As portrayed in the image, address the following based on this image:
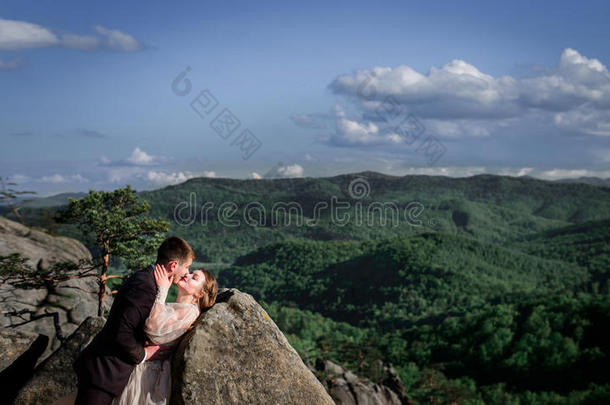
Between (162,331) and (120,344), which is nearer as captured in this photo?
(120,344)

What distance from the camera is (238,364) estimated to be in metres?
6.55

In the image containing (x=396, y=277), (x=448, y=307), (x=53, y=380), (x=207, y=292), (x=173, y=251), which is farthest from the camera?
(x=396, y=277)

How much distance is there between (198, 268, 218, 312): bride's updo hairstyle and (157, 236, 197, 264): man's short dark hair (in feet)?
1.46

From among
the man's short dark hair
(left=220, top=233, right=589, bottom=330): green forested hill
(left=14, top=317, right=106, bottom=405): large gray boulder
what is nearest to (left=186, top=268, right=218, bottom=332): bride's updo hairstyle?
the man's short dark hair

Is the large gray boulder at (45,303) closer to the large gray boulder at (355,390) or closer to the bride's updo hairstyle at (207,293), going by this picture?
the bride's updo hairstyle at (207,293)

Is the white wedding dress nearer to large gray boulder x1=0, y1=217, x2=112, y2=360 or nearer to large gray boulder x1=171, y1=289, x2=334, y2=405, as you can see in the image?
large gray boulder x1=171, y1=289, x2=334, y2=405

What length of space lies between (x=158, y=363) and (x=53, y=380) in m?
3.49

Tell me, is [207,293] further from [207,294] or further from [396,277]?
[396,277]

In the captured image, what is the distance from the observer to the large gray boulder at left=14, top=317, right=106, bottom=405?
27.0 ft

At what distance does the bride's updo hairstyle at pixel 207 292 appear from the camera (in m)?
6.72

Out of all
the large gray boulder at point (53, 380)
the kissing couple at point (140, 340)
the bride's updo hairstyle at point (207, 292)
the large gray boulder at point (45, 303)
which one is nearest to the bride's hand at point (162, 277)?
the kissing couple at point (140, 340)

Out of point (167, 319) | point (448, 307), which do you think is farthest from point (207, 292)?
point (448, 307)

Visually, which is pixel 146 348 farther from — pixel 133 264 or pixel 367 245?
pixel 367 245

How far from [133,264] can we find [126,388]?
10.8m
